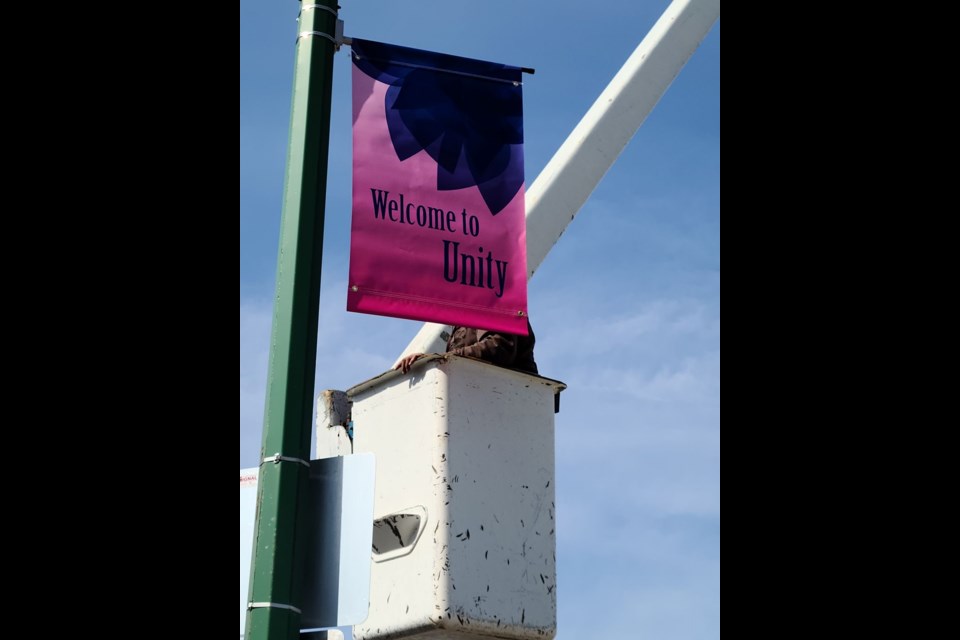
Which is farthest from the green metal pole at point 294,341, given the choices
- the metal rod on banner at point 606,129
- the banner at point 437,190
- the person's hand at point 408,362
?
the metal rod on banner at point 606,129

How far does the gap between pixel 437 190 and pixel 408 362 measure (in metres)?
1.10

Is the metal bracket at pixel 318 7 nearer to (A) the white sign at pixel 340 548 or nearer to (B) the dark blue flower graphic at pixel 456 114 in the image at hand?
(B) the dark blue flower graphic at pixel 456 114

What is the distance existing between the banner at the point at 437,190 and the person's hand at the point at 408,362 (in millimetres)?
739

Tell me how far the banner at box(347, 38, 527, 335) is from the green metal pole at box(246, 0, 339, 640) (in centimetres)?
17

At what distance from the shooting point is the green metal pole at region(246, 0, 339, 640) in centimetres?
398

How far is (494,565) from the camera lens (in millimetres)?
5289

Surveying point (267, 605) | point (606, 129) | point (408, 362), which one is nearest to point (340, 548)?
point (267, 605)

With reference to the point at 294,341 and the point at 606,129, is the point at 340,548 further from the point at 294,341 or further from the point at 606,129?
the point at 606,129

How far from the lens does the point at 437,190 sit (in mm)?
4598

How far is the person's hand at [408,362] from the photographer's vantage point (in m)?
5.48
